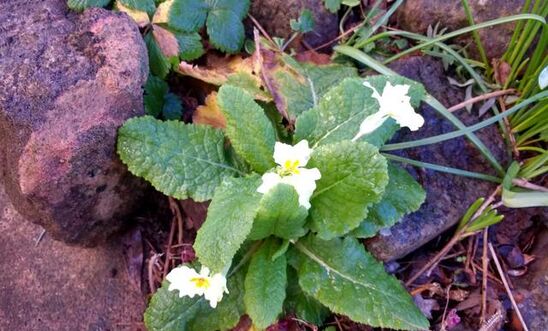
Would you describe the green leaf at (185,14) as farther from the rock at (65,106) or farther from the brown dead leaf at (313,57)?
the brown dead leaf at (313,57)

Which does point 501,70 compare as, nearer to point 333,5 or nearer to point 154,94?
point 333,5

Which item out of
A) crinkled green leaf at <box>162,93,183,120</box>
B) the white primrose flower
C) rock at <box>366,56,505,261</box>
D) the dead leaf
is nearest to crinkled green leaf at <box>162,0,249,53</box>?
crinkled green leaf at <box>162,93,183,120</box>

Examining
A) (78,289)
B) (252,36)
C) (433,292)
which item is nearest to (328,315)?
(433,292)

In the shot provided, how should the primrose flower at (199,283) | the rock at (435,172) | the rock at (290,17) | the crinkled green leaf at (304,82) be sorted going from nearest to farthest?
1. the primrose flower at (199,283)
2. the rock at (435,172)
3. the crinkled green leaf at (304,82)
4. the rock at (290,17)

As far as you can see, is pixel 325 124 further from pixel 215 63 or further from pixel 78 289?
pixel 78 289

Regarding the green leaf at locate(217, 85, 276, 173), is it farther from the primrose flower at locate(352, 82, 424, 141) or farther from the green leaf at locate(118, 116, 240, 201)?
the primrose flower at locate(352, 82, 424, 141)

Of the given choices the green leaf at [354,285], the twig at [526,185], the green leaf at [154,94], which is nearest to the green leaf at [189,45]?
the green leaf at [154,94]
